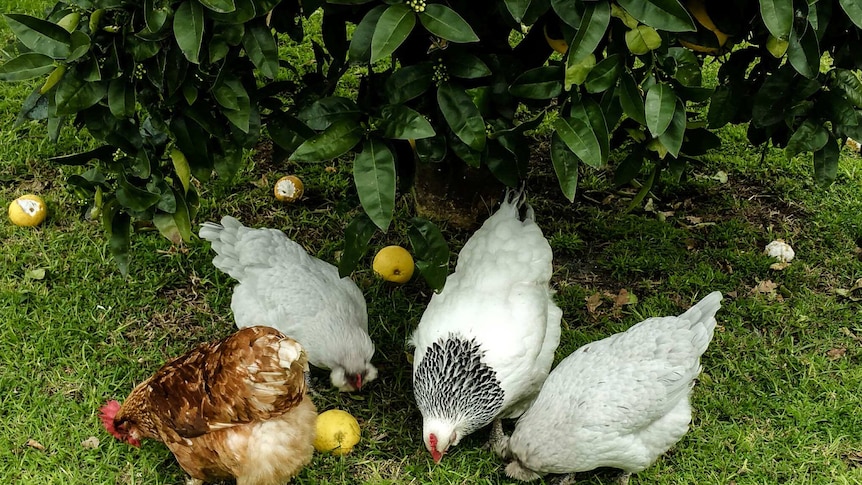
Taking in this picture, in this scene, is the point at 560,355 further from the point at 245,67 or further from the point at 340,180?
the point at 245,67

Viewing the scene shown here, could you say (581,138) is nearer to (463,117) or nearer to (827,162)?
(463,117)

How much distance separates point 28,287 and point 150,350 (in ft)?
2.98

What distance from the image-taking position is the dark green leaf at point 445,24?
234 cm

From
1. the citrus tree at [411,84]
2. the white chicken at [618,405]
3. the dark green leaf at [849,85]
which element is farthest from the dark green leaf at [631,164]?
the dark green leaf at [849,85]

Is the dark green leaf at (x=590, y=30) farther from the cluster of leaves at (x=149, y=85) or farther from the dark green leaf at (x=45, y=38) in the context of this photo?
the dark green leaf at (x=45, y=38)

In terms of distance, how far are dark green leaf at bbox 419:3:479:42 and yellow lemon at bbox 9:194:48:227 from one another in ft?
11.5

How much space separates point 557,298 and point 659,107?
223 centimetres

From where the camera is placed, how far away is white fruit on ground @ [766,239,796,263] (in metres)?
4.80

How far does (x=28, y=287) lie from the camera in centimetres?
445

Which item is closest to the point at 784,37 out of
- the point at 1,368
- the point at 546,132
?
the point at 546,132

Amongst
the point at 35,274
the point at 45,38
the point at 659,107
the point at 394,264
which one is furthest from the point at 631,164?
the point at 35,274

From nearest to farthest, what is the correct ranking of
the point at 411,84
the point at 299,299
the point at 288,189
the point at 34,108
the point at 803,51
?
1. the point at 803,51
2. the point at 411,84
3. the point at 34,108
4. the point at 299,299
5. the point at 288,189

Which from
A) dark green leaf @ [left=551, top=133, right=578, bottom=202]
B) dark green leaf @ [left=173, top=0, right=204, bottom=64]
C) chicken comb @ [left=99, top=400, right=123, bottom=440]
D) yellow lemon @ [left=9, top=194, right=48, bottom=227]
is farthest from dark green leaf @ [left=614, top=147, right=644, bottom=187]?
yellow lemon @ [left=9, top=194, right=48, bottom=227]

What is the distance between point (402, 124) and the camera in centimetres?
264
